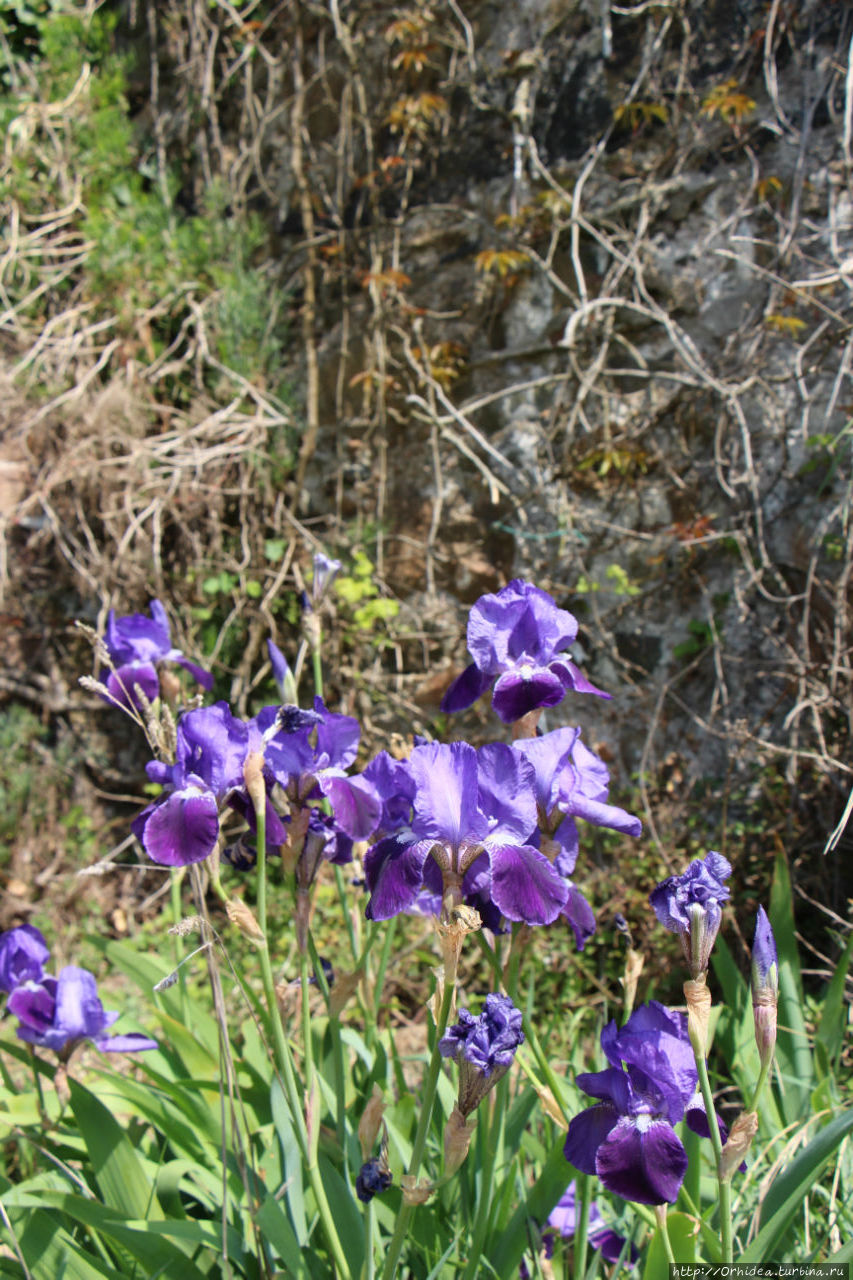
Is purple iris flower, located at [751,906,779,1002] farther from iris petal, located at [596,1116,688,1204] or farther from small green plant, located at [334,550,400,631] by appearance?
small green plant, located at [334,550,400,631]

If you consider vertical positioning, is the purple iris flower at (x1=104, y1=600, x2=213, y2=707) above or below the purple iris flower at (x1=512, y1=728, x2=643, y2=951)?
below

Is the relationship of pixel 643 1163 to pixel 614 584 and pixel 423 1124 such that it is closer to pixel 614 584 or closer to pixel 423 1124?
pixel 423 1124

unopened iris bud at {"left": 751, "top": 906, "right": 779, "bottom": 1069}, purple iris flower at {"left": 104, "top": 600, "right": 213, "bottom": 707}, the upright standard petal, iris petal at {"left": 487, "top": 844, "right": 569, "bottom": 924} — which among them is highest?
the upright standard petal

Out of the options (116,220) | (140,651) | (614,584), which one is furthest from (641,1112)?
(116,220)

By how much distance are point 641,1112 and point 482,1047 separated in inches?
7.7

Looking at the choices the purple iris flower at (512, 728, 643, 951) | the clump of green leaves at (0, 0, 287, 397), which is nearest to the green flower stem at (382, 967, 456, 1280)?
the purple iris flower at (512, 728, 643, 951)

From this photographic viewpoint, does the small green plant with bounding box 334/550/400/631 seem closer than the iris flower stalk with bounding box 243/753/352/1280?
No

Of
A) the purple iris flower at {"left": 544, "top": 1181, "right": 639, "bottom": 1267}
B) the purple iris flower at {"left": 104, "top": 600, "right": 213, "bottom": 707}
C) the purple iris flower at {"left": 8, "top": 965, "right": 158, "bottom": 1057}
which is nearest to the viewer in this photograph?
the purple iris flower at {"left": 544, "top": 1181, "right": 639, "bottom": 1267}

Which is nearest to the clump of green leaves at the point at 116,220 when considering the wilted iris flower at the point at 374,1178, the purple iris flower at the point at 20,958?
the purple iris flower at the point at 20,958

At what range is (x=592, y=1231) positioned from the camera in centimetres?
116

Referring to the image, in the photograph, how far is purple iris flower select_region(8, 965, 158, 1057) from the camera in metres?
1.32

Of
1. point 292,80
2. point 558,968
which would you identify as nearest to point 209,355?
point 292,80

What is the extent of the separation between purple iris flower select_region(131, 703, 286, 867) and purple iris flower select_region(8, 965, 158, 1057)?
0.51 meters

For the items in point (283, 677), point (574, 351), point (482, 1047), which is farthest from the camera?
point (574, 351)
